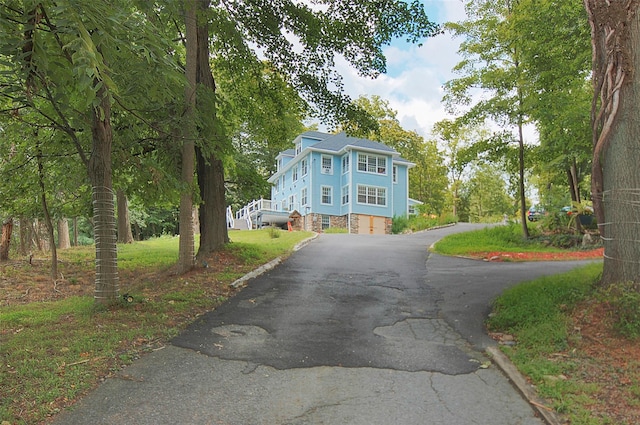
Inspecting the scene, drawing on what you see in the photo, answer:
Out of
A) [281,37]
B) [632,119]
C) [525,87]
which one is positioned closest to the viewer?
[632,119]

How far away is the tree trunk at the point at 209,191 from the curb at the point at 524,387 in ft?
25.7

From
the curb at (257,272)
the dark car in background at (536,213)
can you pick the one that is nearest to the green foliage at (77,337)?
the curb at (257,272)

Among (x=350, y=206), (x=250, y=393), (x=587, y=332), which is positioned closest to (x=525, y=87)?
(x=587, y=332)

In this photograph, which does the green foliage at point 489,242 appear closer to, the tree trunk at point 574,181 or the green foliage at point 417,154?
the tree trunk at point 574,181

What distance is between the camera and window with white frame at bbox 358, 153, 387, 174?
34.0 meters

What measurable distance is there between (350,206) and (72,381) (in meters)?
29.0

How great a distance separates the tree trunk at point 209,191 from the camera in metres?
11.7

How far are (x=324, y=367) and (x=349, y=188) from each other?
28.4 meters

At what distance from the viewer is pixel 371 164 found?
1352 inches

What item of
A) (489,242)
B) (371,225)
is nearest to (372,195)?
(371,225)

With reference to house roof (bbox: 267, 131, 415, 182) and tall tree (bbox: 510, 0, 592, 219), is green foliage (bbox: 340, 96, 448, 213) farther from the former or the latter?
tall tree (bbox: 510, 0, 592, 219)

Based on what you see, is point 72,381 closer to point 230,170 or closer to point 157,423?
point 157,423

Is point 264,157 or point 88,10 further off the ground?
point 264,157

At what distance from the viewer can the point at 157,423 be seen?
3.76 meters
